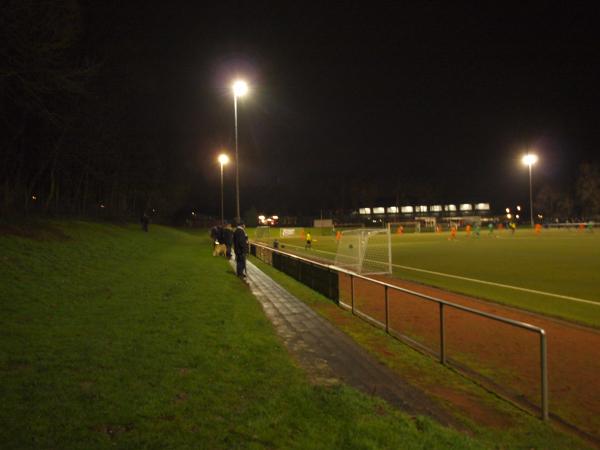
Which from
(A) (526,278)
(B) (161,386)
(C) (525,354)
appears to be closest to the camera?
(B) (161,386)

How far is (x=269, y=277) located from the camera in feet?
55.2

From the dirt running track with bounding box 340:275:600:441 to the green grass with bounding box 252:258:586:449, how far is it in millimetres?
377

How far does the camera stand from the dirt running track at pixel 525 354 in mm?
5207

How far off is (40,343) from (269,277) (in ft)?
37.3

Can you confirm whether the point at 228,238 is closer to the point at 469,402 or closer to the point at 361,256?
the point at 361,256

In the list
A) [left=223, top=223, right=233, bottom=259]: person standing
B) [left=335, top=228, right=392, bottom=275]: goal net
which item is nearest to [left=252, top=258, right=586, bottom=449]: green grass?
[left=335, top=228, right=392, bottom=275]: goal net

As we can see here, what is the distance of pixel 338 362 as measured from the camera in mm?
6047

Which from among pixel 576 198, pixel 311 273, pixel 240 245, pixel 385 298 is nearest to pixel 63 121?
pixel 240 245

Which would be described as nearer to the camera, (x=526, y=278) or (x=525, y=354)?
(x=525, y=354)

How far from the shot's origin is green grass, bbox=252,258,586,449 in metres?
4.11

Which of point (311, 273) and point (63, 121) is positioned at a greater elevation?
point (63, 121)

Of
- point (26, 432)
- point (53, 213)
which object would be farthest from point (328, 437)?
point (53, 213)

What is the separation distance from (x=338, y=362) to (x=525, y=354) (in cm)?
231

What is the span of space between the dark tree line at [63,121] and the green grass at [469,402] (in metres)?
11.7
